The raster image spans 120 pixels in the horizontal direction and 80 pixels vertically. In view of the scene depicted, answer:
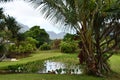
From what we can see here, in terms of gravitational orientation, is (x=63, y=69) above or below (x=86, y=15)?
below

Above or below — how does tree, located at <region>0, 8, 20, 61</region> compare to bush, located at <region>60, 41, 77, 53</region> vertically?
below

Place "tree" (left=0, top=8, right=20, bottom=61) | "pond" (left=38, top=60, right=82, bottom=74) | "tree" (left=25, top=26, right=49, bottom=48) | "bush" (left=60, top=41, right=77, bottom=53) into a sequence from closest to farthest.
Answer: "pond" (left=38, top=60, right=82, bottom=74) < "tree" (left=0, top=8, right=20, bottom=61) < "bush" (left=60, top=41, right=77, bottom=53) < "tree" (left=25, top=26, right=49, bottom=48)

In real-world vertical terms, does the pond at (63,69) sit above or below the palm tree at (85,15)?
below

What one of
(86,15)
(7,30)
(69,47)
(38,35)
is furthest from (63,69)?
(38,35)

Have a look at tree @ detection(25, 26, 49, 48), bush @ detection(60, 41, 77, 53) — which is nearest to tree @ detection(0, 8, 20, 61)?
bush @ detection(60, 41, 77, 53)

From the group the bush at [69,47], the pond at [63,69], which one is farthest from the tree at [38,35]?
the pond at [63,69]

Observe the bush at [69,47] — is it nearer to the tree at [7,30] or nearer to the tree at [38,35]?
the tree at [38,35]

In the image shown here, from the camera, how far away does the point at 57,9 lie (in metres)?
12.4

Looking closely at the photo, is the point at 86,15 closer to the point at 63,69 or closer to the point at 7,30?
the point at 63,69

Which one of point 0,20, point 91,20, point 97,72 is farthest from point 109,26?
point 0,20

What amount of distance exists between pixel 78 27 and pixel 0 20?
5.18 metres

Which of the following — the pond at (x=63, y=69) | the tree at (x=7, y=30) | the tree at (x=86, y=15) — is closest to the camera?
the tree at (x=86, y=15)

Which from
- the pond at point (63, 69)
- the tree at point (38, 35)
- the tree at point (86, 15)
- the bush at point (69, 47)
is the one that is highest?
the tree at point (38, 35)

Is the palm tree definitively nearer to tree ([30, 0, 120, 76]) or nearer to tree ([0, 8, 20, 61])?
tree ([30, 0, 120, 76])
